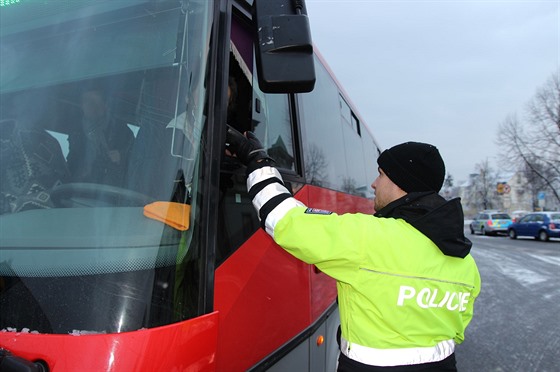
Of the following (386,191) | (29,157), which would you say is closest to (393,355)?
Answer: (386,191)

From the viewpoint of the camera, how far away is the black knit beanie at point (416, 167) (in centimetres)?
183

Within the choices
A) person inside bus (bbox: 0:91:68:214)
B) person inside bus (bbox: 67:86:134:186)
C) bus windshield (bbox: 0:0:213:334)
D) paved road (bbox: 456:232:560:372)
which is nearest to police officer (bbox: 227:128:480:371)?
bus windshield (bbox: 0:0:213:334)

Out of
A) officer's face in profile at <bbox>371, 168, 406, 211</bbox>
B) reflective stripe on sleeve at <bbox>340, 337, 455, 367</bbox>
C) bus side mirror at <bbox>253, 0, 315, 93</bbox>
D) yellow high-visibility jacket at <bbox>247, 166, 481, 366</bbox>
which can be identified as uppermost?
bus side mirror at <bbox>253, 0, 315, 93</bbox>

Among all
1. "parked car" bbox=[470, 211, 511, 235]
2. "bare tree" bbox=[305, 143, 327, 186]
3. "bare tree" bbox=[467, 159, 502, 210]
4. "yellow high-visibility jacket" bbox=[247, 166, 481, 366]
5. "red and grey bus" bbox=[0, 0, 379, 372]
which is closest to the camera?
"red and grey bus" bbox=[0, 0, 379, 372]

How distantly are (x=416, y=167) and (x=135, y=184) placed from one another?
1152mm

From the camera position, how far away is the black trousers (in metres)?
1.66

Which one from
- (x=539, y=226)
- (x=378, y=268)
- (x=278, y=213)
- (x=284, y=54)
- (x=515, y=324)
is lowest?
(x=515, y=324)

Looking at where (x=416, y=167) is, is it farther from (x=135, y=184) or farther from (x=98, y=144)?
(x=98, y=144)

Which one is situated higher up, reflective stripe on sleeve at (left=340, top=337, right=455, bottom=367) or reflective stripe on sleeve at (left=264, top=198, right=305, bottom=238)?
reflective stripe on sleeve at (left=264, top=198, right=305, bottom=238)

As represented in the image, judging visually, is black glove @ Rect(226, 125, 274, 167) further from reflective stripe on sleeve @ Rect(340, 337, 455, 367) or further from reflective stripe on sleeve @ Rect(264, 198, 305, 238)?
reflective stripe on sleeve @ Rect(340, 337, 455, 367)

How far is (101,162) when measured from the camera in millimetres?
1480

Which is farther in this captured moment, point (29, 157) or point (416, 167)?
point (416, 167)

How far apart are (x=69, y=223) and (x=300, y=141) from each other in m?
1.69

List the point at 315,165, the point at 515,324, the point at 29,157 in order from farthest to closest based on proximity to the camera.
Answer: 1. the point at 515,324
2. the point at 315,165
3. the point at 29,157
